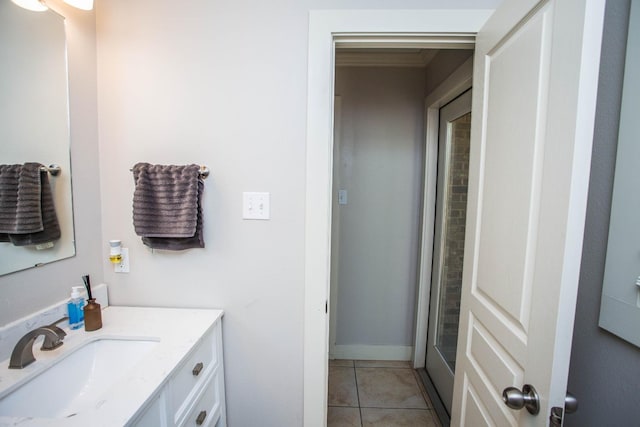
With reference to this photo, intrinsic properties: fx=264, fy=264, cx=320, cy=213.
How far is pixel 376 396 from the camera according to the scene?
6.10 ft

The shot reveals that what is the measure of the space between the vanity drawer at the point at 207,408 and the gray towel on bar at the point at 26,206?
832 millimetres

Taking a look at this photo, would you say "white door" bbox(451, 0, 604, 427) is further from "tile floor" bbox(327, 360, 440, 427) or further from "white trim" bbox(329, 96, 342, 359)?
"white trim" bbox(329, 96, 342, 359)

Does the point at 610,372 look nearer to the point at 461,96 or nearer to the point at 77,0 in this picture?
the point at 461,96

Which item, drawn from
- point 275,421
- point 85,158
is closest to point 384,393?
point 275,421

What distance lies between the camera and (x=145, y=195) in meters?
1.08

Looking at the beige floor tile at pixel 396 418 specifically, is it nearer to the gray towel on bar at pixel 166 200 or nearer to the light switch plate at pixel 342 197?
the light switch plate at pixel 342 197

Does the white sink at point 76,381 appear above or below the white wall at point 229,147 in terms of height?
below

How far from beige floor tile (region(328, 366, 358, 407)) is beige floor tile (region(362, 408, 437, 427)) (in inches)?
4.8

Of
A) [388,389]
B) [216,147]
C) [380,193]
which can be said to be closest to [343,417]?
[388,389]

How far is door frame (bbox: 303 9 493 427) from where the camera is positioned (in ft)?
3.44

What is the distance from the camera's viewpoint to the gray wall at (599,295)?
2.46 ft

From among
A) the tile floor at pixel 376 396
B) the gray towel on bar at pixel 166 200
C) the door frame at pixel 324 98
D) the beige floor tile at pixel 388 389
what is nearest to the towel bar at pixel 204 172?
the gray towel on bar at pixel 166 200

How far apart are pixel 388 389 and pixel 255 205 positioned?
172 cm

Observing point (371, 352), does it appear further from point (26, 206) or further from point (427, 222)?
point (26, 206)
